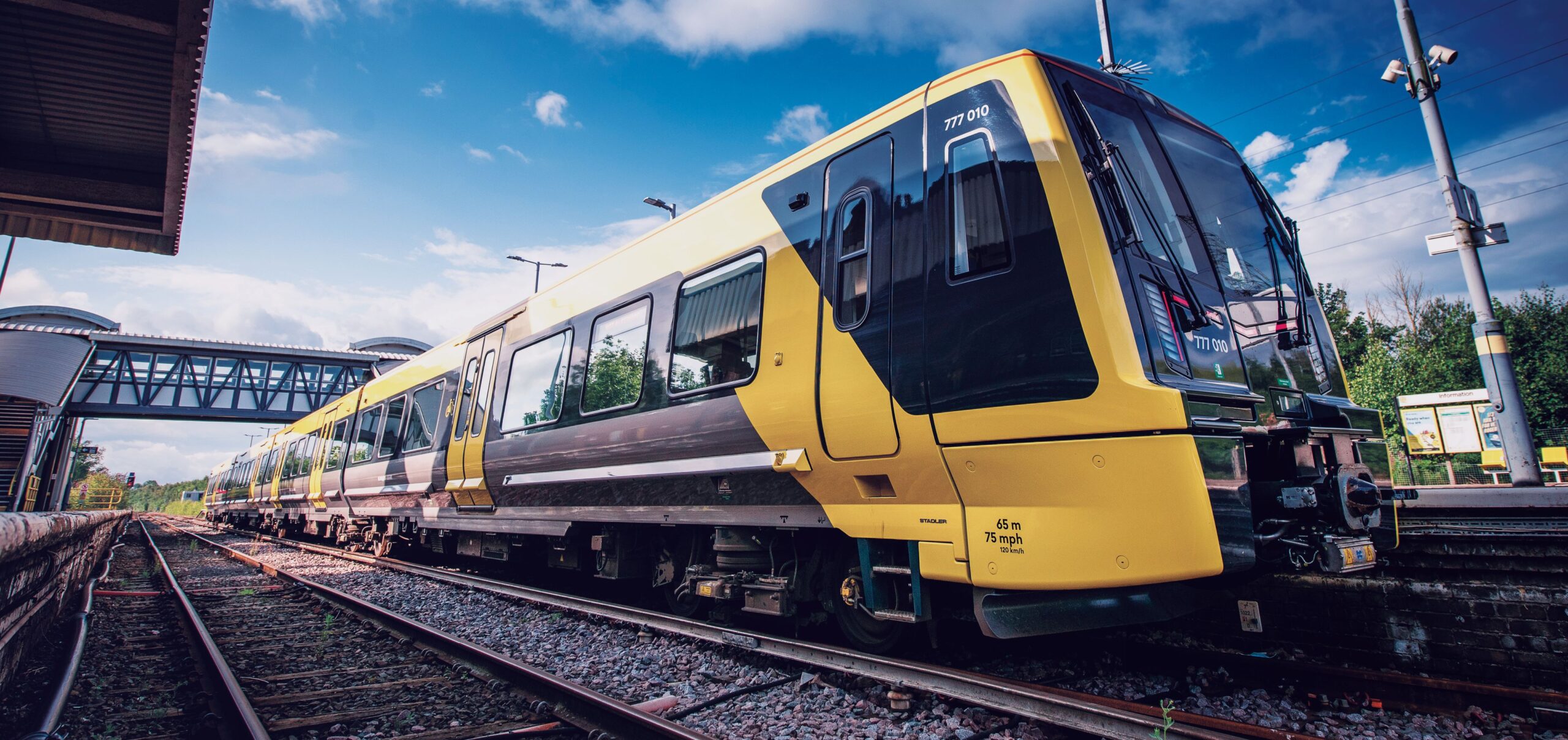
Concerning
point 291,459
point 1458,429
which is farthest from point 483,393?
point 1458,429

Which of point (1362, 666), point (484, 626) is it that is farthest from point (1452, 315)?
point (484, 626)

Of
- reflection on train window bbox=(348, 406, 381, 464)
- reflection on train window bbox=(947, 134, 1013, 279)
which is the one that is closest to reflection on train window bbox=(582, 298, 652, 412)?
reflection on train window bbox=(947, 134, 1013, 279)

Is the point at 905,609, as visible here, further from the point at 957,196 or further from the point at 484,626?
the point at 484,626

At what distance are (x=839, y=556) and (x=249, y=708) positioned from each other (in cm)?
316

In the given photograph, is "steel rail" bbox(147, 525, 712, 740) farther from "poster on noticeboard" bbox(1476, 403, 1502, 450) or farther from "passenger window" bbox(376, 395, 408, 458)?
"poster on noticeboard" bbox(1476, 403, 1502, 450)

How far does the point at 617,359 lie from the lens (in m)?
5.98

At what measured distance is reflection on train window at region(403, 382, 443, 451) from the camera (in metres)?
9.50

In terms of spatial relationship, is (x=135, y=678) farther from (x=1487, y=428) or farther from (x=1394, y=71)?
(x=1487, y=428)

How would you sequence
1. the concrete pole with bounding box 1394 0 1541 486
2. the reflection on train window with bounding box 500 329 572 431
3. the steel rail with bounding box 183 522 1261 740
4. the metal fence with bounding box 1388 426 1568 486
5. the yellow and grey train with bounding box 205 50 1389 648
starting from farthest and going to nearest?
the metal fence with bounding box 1388 426 1568 486, the concrete pole with bounding box 1394 0 1541 486, the reflection on train window with bounding box 500 329 572 431, the yellow and grey train with bounding box 205 50 1389 648, the steel rail with bounding box 183 522 1261 740

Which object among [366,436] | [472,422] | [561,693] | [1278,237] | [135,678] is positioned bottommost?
[135,678]

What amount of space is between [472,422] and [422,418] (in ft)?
6.89

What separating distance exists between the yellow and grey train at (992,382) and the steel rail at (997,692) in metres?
0.25

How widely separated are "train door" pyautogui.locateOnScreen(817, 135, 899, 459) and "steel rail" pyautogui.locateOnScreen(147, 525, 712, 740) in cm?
160

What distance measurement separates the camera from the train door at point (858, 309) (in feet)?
12.4
